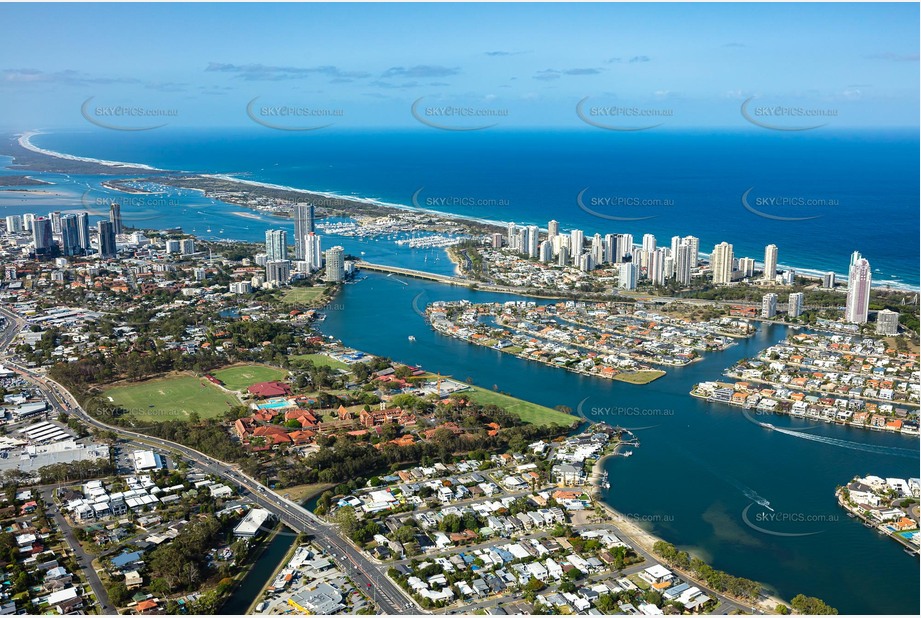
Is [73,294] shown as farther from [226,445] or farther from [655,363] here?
[655,363]

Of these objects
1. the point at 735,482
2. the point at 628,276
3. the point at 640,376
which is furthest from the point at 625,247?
the point at 735,482

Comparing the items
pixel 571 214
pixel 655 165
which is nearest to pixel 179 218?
pixel 571 214

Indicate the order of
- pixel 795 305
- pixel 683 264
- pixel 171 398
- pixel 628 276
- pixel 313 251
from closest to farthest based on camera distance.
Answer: pixel 171 398
pixel 795 305
pixel 628 276
pixel 683 264
pixel 313 251

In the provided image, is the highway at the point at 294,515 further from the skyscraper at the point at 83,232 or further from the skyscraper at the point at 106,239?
the skyscraper at the point at 83,232

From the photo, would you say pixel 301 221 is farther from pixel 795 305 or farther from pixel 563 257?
pixel 795 305

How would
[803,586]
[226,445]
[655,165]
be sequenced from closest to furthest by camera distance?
[803,586] < [226,445] < [655,165]

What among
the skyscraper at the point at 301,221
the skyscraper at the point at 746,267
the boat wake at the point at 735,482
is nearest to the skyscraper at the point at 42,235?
the skyscraper at the point at 301,221

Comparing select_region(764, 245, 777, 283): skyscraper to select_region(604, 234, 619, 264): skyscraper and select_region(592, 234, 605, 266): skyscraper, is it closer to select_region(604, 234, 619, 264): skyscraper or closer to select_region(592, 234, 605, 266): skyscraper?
select_region(604, 234, 619, 264): skyscraper
